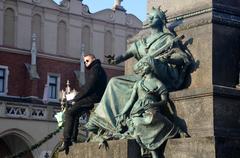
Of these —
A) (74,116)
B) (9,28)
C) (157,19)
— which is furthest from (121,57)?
(9,28)

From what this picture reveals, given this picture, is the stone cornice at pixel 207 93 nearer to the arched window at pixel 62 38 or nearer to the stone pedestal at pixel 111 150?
the stone pedestal at pixel 111 150

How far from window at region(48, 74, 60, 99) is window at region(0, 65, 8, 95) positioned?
2.43 meters

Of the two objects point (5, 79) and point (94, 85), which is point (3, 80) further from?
point (94, 85)

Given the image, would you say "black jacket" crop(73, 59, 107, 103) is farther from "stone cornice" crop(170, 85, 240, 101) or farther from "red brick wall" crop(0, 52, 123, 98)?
"red brick wall" crop(0, 52, 123, 98)

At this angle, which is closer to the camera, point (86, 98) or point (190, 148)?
point (190, 148)

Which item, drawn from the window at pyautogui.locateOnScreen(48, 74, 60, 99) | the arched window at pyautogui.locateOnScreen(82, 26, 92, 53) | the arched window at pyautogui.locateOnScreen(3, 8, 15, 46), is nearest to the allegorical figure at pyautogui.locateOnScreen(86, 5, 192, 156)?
the arched window at pyautogui.locateOnScreen(3, 8, 15, 46)

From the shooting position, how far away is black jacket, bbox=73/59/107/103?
6660mm

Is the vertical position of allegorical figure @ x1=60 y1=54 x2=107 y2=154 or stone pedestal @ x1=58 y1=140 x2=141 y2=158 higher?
allegorical figure @ x1=60 y1=54 x2=107 y2=154

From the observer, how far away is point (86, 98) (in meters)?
6.66

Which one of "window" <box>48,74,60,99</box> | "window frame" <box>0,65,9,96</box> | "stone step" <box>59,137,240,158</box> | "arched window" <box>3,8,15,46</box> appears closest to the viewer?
"stone step" <box>59,137,240,158</box>

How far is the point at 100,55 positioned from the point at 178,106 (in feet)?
90.4

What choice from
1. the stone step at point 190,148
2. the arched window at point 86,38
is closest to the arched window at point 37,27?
the arched window at point 86,38

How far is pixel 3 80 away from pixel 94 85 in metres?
22.6

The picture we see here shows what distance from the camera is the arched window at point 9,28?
28.8m
